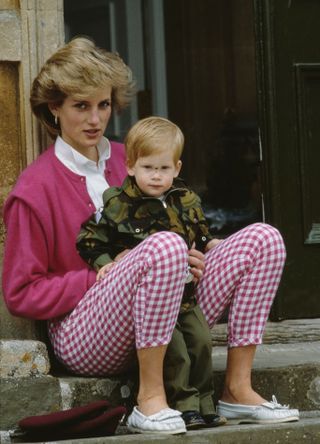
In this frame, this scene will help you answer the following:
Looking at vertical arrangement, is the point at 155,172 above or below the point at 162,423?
above

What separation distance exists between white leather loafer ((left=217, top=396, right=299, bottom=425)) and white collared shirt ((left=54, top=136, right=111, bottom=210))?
83cm

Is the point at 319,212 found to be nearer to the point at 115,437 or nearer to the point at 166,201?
the point at 166,201

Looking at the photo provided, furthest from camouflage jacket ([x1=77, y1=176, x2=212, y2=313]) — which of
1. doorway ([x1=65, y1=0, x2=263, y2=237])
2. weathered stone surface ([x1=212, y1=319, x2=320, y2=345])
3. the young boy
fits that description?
doorway ([x1=65, y1=0, x2=263, y2=237])

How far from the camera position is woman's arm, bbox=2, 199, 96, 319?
4.25 m

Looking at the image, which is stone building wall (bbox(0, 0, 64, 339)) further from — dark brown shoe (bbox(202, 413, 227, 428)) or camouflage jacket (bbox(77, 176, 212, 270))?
dark brown shoe (bbox(202, 413, 227, 428))

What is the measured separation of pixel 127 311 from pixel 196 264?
12.7 inches

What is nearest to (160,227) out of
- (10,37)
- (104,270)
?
(104,270)

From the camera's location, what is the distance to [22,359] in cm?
418

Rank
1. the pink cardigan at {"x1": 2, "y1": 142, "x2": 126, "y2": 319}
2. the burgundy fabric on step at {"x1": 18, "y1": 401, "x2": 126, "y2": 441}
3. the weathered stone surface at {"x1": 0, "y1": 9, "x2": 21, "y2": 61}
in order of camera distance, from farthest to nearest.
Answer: the weathered stone surface at {"x1": 0, "y1": 9, "x2": 21, "y2": 61}
the pink cardigan at {"x1": 2, "y1": 142, "x2": 126, "y2": 319}
the burgundy fabric on step at {"x1": 18, "y1": 401, "x2": 126, "y2": 441}

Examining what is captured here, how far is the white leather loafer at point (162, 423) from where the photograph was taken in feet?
13.1

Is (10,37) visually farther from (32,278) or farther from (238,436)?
(238,436)

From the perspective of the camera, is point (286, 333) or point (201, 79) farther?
point (201, 79)

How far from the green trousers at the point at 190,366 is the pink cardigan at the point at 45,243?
13.9 inches

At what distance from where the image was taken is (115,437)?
12.8 feet
